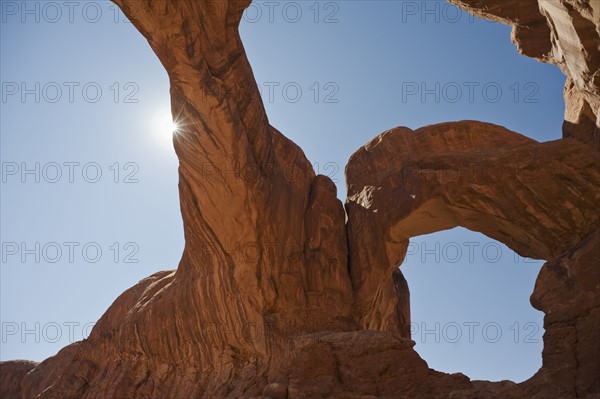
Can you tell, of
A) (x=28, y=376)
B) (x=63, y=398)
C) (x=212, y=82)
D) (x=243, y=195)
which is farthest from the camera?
(x=28, y=376)

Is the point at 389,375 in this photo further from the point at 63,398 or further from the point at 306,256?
the point at 63,398

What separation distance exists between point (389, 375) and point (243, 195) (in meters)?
4.78

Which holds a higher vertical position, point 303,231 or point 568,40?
point 568,40

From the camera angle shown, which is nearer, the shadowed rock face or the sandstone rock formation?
the sandstone rock formation

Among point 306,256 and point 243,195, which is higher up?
point 243,195

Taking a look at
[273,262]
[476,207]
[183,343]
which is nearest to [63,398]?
[183,343]

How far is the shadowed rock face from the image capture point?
11.1m

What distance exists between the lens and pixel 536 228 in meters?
13.9

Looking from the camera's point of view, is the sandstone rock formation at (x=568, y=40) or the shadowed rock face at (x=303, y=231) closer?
the sandstone rock formation at (x=568, y=40)

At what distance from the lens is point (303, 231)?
579 inches

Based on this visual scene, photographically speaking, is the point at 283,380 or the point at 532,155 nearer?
the point at 283,380

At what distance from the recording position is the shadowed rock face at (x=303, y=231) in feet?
36.5

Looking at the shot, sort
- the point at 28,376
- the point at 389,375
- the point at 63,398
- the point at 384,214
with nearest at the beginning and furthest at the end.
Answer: the point at 389,375 → the point at 384,214 → the point at 63,398 → the point at 28,376

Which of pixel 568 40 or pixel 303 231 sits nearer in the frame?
pixel 568 40
